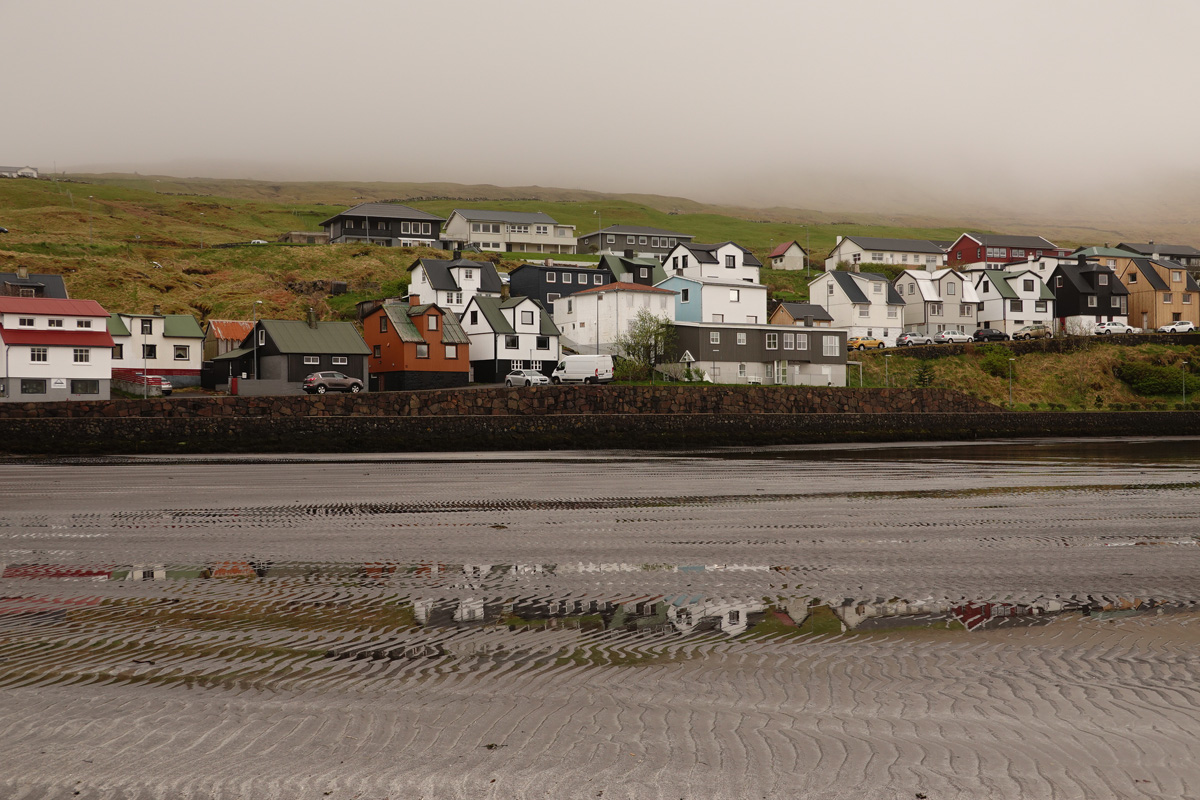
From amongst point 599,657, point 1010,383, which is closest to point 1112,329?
point 1010,383

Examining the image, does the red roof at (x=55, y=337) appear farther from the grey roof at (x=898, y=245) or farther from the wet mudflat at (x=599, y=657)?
the grey roof at (x=898, y=245)

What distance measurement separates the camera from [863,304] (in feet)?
331

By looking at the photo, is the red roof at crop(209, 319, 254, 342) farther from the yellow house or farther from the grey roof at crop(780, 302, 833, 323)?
the yellow house

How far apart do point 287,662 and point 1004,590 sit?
22.8 ft

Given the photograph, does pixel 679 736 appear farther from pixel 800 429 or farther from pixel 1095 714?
pixel 800 429

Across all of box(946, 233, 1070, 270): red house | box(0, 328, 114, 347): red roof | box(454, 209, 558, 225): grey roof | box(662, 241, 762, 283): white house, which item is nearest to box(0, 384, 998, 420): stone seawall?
box(0, 328, 114, 347): red roof

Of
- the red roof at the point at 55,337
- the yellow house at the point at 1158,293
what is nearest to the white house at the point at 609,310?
the red roof at the point at 55,337

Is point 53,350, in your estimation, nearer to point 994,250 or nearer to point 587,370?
point 587,370

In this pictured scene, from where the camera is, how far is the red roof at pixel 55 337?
210 feet

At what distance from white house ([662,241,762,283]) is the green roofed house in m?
47.8

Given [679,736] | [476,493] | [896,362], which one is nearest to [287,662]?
[679,736]

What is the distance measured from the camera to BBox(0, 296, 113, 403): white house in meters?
64.1

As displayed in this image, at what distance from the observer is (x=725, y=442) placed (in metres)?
48.2

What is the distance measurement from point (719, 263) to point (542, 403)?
196ft
